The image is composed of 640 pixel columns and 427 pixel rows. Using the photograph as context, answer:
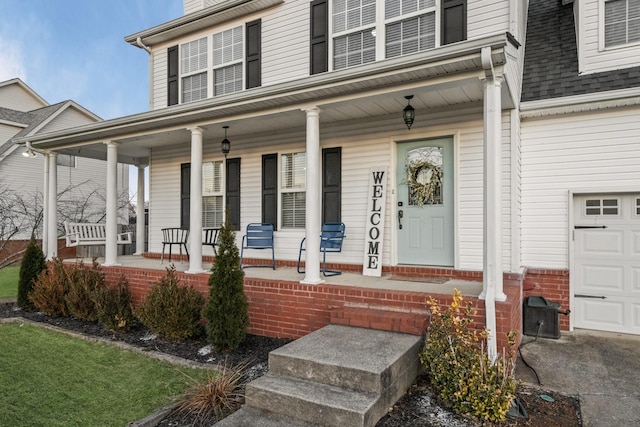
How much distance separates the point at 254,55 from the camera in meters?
7.18

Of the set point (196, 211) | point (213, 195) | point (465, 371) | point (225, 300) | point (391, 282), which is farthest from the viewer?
point (213, 195)

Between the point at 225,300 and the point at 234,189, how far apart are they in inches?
126

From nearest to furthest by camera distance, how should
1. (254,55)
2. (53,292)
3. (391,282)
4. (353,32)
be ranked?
(391,282) < (353,32) < (53,292) < (254,55)

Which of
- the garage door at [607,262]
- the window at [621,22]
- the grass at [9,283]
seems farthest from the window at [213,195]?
the window at [621,22]

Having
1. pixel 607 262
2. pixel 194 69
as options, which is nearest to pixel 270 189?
pixel 194 69

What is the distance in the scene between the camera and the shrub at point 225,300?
14.7ft

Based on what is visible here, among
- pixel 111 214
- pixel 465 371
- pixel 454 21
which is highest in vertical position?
pixel 454 21

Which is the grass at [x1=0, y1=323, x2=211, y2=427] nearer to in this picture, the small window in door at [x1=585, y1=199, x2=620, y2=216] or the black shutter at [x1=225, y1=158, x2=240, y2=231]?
the black shutter at [x1=225, y1=158, x2=240, y2=231]

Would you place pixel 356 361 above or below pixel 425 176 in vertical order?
below

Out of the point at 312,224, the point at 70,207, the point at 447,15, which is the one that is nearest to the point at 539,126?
the point at 447,15

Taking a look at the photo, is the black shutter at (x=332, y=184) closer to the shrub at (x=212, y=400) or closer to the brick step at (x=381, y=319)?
the brick step at (x=381, y=319)

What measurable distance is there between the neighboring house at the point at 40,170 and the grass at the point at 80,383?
10.1 m

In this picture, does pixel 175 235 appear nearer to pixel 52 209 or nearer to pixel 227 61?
pixel 52 209

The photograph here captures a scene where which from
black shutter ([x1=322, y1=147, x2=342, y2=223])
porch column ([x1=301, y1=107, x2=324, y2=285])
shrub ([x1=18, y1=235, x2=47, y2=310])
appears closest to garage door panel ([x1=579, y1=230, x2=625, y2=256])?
black shutter ([x1=322, y1=147, x2=342, y2=223])
